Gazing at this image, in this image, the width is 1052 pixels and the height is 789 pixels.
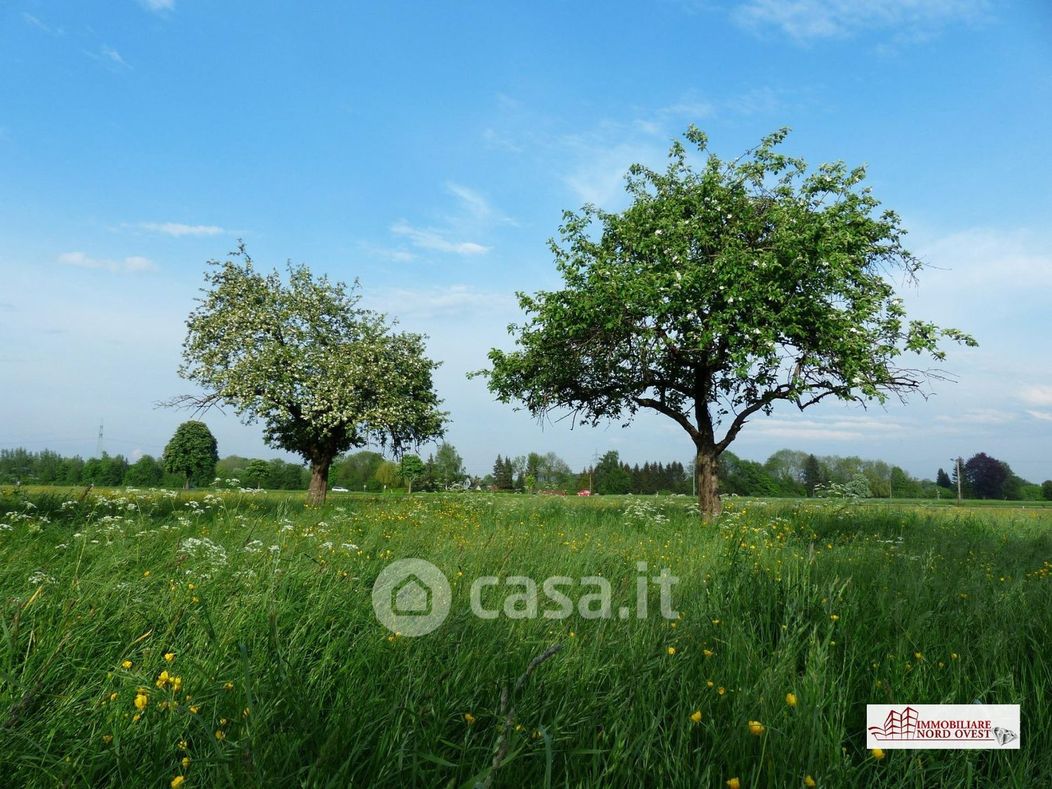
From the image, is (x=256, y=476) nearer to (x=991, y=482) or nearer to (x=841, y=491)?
(x=841, y=491)

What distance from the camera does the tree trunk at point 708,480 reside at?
54.9 ft

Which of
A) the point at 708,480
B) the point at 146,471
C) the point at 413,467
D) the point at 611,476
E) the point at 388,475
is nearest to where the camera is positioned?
the point at 708,480

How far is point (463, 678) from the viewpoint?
3213 millimetres

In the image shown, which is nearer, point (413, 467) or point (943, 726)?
point (943, 726)

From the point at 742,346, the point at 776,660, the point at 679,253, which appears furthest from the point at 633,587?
the point at 679,253

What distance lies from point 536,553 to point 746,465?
449 feet

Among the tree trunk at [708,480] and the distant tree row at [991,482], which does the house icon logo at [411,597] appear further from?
the distant tree row at [991,482]

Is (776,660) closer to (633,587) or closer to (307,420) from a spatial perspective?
(633,587)

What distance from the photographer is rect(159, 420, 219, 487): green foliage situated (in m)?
95.3

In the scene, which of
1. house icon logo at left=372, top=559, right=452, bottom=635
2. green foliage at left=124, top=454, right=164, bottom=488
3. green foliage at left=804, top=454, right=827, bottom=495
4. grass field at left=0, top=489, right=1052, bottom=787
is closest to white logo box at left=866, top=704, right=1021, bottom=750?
grass field at left=0, top=489, right=1052, bottom=787

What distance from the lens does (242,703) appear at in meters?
2.74

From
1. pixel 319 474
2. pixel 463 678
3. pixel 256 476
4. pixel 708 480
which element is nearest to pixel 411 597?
pixel 463 678

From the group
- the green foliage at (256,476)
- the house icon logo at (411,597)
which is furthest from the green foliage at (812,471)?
the house icon logo at (411,597)

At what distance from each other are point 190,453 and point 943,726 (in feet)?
357
